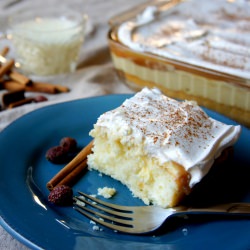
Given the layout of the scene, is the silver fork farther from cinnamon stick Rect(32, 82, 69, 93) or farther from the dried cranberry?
cinnamon stick Rect(32, 82, 69, 93)

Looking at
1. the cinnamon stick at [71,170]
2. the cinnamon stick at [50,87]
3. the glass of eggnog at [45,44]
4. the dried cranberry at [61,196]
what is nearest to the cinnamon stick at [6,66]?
the glass of eggnog at [45,44]

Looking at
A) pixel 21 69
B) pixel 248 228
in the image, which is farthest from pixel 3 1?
pixel 248 228

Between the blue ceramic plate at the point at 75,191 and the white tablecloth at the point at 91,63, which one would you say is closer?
the blue ceramic plate at the point at 75,191

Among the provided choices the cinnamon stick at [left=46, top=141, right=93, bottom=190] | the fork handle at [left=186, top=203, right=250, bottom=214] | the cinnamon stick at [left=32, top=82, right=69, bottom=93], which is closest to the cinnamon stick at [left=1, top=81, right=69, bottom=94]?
the cinnamon stick at [left=32, top=82, right=69, bottom=93]

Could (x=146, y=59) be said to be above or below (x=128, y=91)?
above

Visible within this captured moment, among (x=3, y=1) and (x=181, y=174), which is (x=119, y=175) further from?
(x=3, y=1)

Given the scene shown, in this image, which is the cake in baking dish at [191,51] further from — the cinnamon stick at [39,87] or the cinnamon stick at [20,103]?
the cinnamon stick at [20,103]
